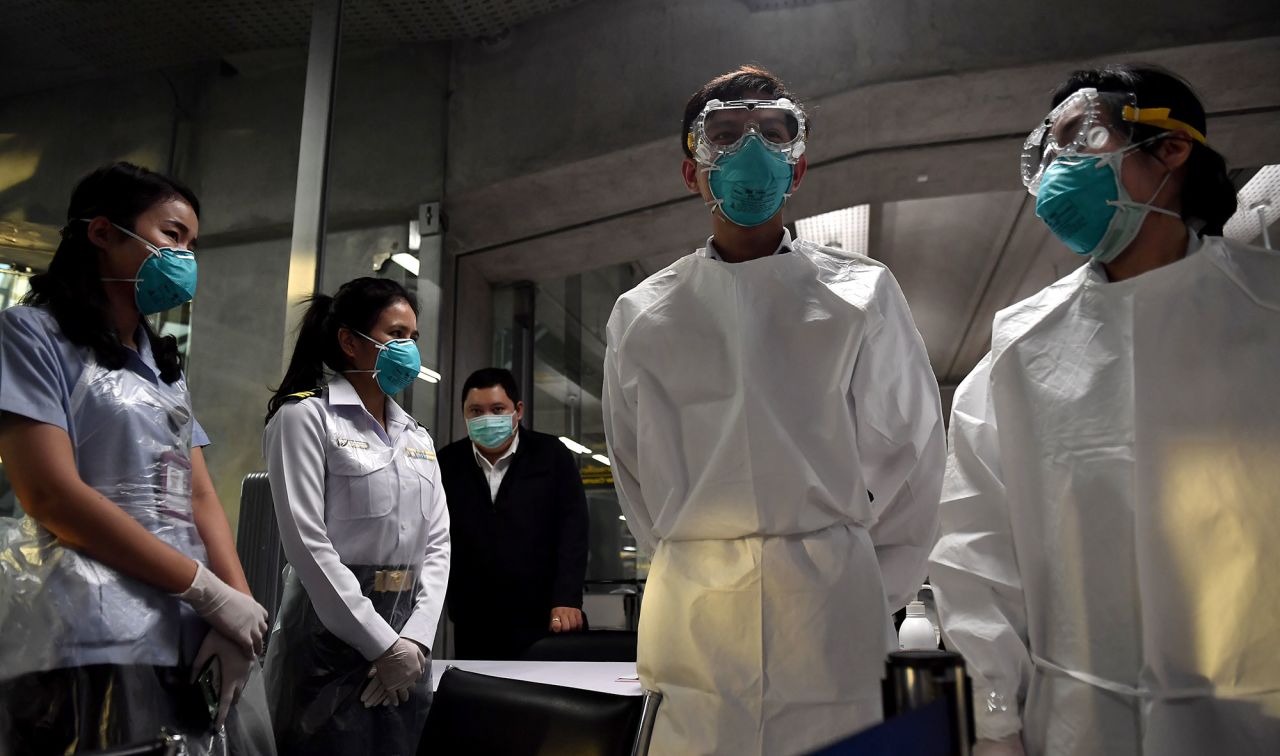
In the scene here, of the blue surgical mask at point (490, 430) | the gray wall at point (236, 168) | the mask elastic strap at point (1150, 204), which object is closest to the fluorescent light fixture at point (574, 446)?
the gray wall at point (236, 168)

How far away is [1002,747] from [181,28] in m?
3.99

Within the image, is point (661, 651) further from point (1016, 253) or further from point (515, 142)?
point (1016, 253)

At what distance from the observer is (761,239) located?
1379mm

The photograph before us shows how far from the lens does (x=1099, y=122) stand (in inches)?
49.3

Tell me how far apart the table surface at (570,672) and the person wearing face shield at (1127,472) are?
0.78 metres

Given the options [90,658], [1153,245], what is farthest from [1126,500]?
[90,658]

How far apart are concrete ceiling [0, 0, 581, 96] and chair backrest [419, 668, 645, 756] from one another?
3060mm

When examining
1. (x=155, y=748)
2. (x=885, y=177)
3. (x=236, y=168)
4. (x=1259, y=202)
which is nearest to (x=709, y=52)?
(x=885, y=177)

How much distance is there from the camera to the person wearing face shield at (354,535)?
1739 millimetres

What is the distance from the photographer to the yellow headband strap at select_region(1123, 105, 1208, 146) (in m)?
1.21

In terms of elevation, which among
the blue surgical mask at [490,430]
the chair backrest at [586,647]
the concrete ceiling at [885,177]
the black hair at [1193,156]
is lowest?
the chair backrest at [586,647]

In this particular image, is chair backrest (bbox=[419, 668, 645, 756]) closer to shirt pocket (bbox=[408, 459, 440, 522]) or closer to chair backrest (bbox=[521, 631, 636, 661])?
shirt pocket (bbox=[408, 459, 440, 522])

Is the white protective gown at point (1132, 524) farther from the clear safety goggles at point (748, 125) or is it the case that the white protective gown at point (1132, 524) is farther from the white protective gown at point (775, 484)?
the clear safety goggles at point (748, 125)

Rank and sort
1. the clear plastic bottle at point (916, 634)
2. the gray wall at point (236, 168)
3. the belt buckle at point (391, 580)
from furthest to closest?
1. the gray wall at point (236, 168)
2. the clear plastic bottle at point (916, 634)
3. the belt buckle at point (391, 580)
